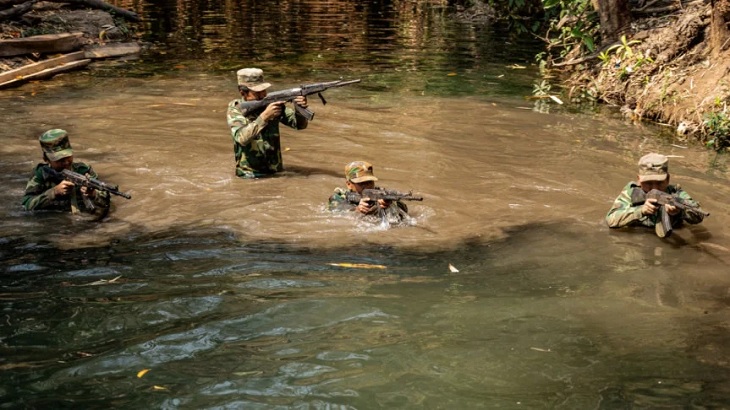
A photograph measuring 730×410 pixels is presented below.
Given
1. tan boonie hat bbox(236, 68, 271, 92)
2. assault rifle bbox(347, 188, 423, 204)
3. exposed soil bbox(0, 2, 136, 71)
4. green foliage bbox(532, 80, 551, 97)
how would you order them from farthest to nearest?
exposed soil bbox(0, 2, 136, 71) < green foliage bbox(532, 80, 551, 97) < tan boonie hat bbox(236, 68, 271, 92) < assault rifle bbox(347, 188, 423, 204)

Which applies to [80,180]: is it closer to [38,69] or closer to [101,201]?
[101,201]

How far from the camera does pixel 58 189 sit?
23.5 feet

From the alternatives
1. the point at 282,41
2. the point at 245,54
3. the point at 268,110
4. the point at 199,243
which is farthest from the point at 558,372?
the point at 282,41

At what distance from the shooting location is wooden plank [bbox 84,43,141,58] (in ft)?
55.0

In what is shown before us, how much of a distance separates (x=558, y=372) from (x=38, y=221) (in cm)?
521

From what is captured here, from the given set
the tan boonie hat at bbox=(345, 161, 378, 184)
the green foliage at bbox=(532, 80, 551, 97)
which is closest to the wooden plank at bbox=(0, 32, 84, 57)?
the green foliage at bbox=(532, 80, 551, 97)

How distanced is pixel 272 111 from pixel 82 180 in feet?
6.85

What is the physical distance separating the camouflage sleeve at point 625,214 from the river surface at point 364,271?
161mm

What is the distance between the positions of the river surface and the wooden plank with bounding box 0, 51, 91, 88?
3.74ft

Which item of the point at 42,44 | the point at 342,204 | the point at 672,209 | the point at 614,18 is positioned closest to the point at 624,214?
the point at 672,209

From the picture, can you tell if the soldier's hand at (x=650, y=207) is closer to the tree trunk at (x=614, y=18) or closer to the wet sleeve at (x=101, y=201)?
the wet sleeve at (x=101, y=201)

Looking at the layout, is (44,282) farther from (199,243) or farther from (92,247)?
(199,243)

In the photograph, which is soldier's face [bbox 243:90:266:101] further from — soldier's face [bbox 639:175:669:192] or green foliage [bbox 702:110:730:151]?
green foliage [bbox 702:110:730:151]

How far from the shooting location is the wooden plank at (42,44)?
579 inches
